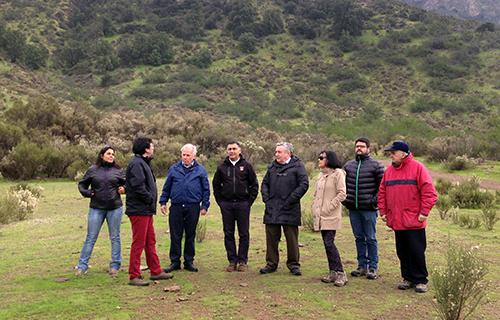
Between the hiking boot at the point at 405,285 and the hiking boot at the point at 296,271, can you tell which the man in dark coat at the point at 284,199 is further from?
the hiking boot at the point at 405,285

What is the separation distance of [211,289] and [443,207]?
9314 millimetres

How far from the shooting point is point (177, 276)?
727 cm

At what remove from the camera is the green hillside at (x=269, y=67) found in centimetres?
4531

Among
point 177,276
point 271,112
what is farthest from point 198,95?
point 177,276

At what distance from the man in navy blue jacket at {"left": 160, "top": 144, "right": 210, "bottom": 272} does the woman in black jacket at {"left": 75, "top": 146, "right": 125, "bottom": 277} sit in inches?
27.1

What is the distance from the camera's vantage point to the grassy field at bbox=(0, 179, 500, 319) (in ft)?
18.9

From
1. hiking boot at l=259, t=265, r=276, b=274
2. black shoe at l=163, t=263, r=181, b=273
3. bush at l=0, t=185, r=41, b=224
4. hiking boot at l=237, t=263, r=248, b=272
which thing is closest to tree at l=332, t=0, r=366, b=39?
bush at l=0, t=185, r=41, b=224

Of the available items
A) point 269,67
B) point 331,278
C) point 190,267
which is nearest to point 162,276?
point 190,267

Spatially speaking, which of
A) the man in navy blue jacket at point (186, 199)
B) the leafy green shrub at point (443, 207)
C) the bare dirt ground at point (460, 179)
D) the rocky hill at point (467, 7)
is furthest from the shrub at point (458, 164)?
the rocky hill at point (467, 7)

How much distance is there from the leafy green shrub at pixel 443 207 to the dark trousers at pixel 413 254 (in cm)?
684

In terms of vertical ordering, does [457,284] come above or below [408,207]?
below

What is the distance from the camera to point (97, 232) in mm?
7230

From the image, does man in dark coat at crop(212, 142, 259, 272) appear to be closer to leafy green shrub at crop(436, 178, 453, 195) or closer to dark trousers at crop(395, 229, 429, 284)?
dark trousers at crop(395, 229, 429, 284)

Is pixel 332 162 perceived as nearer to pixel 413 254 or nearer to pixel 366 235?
pixel 366 235
